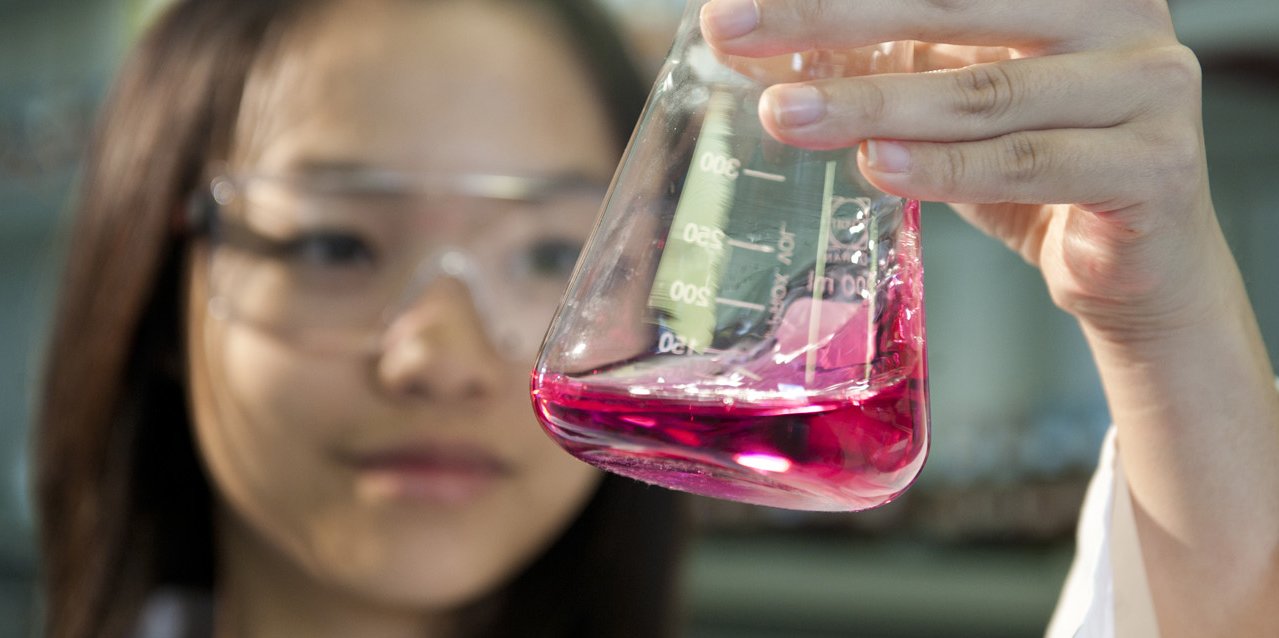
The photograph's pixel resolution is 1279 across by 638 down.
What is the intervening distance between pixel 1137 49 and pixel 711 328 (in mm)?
288

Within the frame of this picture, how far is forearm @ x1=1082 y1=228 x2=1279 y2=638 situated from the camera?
0.76 meters

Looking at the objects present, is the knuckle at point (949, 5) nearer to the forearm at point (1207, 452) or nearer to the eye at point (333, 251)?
the forearm at point (1207, 452)

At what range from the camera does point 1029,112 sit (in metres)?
0.61

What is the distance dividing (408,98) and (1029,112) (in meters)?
0.82

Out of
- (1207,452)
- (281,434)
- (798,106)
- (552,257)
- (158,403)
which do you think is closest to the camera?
(798,106)

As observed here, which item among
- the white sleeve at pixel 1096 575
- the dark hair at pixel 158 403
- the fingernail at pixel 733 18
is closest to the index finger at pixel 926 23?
the fingernail at pixel 733 18

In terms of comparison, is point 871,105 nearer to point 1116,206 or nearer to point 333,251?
point 1116,206

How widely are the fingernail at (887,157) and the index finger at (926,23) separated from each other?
5 cm

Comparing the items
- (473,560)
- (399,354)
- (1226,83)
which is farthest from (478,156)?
(1226,83)

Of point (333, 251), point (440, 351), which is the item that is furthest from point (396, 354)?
point (333, 251)

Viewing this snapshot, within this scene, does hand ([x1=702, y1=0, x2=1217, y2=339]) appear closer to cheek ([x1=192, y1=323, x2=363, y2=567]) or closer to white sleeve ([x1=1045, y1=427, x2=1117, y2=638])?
white sleeve ([x1=1045, y1=427, x2=1117, y2=638])

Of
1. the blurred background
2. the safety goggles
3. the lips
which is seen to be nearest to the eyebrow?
the safety goggles

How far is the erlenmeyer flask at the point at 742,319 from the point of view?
59 cm

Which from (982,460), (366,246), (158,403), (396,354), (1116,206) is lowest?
(982,460)
